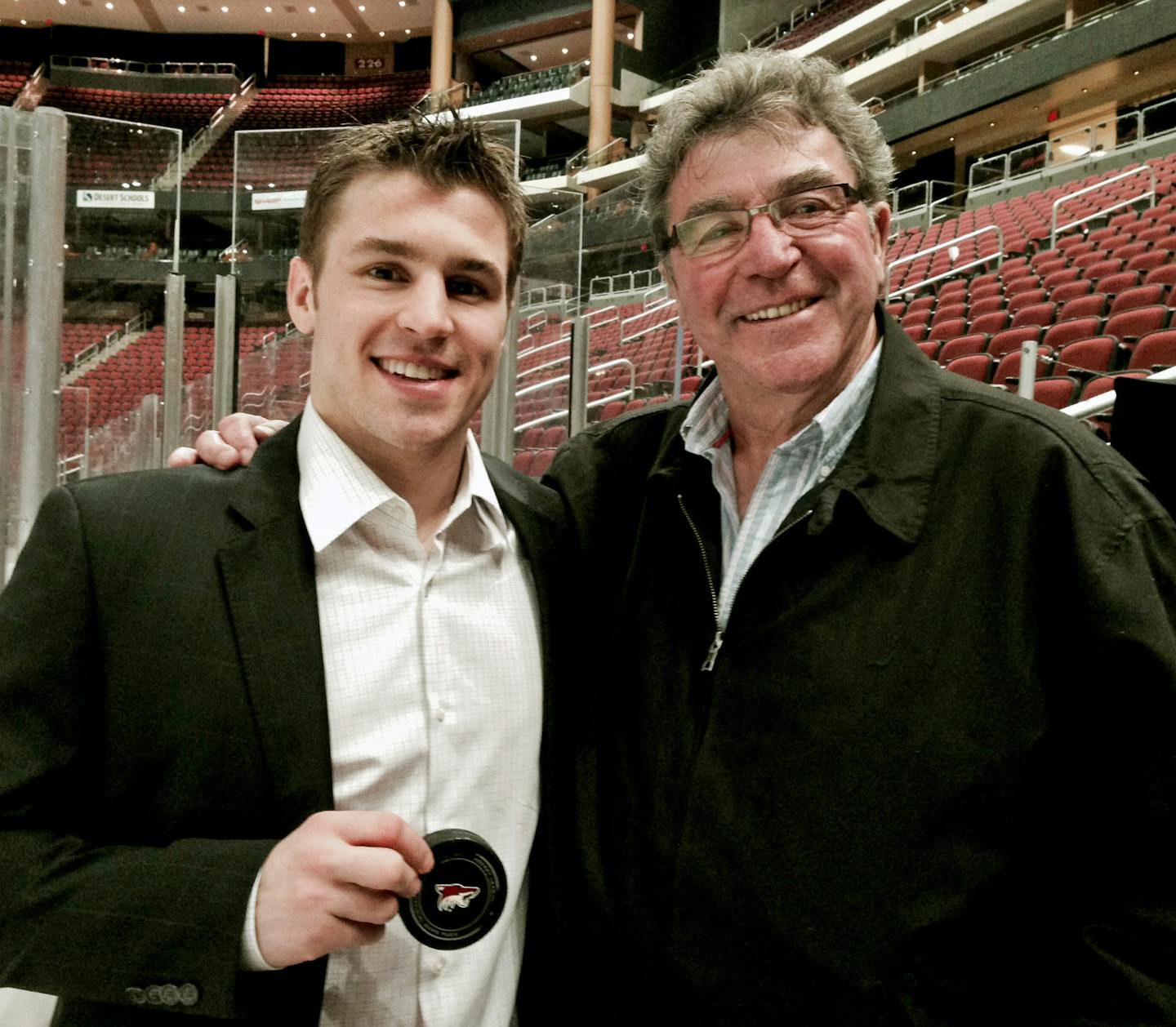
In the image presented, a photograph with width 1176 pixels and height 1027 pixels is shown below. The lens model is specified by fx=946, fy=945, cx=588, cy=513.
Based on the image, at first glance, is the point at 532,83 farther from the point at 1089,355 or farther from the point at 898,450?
the point at 898,450

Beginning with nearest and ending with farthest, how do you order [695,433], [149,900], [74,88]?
[149,900], [695,433], [74,88]

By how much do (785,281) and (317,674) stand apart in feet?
2.63

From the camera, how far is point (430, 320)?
4.00 ft

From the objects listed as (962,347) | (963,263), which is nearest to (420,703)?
(962,347)

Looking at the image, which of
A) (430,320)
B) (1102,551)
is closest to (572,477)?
(430,320)

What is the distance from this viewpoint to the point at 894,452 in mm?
1139

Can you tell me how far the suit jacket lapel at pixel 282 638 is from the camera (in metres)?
1.05

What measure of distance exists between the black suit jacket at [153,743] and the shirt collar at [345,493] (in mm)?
46

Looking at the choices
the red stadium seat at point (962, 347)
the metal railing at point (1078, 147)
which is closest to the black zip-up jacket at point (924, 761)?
the red stadium seat at point (962, 347)

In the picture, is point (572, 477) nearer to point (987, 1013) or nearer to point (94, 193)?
point (987, 1013)

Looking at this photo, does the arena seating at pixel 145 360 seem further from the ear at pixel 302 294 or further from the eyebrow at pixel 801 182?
the eyebrow at pixel 801 182

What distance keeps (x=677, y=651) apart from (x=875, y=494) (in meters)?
0.32

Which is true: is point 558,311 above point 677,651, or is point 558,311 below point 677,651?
above

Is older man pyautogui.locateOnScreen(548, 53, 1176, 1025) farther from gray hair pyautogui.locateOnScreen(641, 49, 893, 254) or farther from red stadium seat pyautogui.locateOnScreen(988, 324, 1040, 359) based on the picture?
red stadium seat pyautogui.locateOnScreen(988, 324, 1040, 359)
